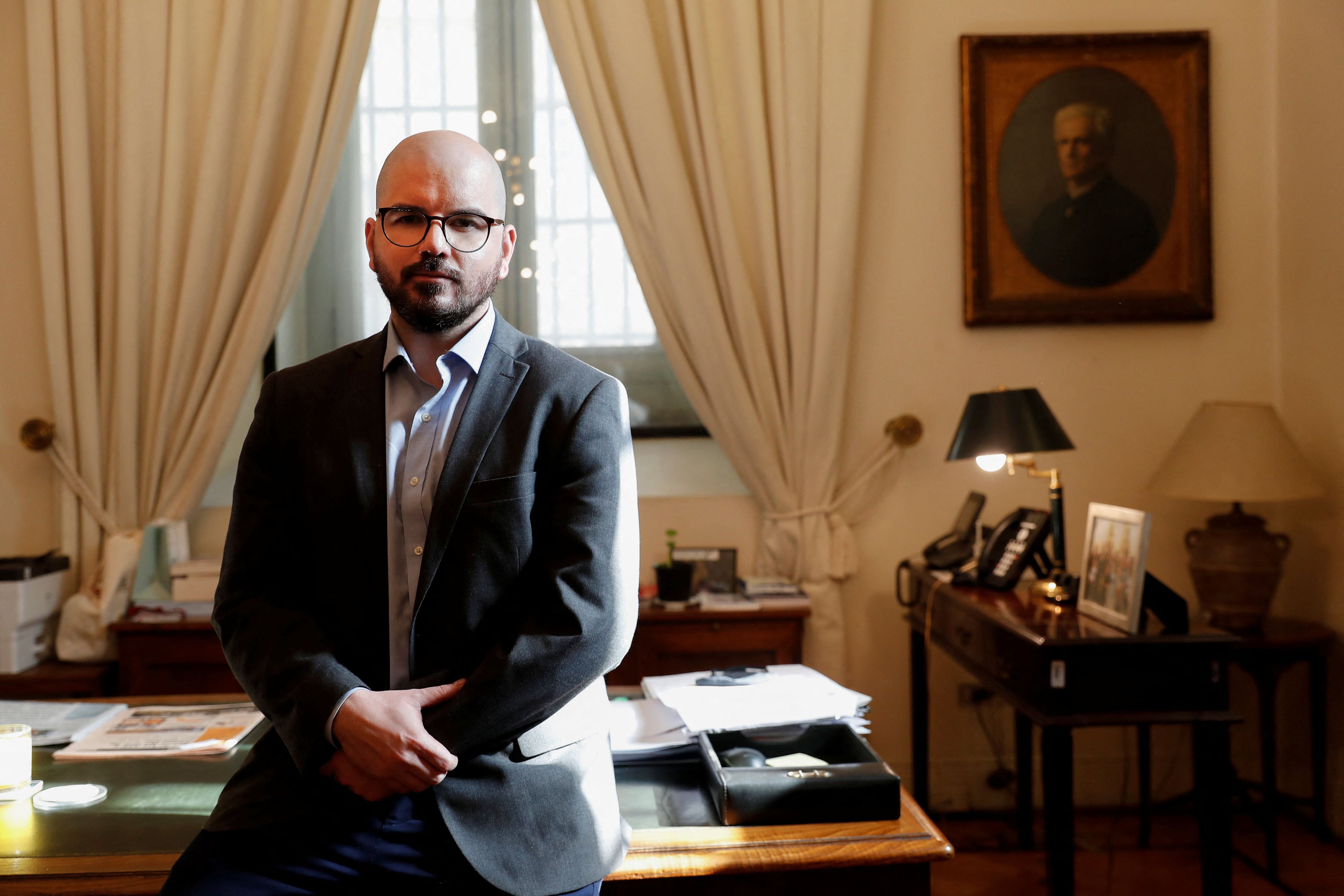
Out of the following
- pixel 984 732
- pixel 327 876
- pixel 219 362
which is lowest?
pixel 984 732

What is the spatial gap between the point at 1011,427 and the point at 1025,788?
1.20 m

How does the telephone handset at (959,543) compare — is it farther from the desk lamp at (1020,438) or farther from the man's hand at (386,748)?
the man's hand at (386,748)

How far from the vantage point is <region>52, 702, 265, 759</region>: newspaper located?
1.67 meters

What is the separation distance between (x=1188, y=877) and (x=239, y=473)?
9.00ft

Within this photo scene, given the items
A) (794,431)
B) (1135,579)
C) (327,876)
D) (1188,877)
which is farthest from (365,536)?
(1188,877)

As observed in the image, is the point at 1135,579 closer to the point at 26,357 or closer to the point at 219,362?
the point at 219,362

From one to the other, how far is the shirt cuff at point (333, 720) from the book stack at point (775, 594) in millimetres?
1929

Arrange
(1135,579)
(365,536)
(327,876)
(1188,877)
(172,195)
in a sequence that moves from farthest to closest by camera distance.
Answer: (172,195), (1188,877), (1135,579), (365,536), (327,876)

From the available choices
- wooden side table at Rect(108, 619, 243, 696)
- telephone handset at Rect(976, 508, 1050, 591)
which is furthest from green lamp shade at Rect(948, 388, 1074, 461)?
wooden side table at Rect(108, 619, 243, 696)

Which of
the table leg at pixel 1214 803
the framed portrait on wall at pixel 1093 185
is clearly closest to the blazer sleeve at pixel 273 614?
the table leg at pixel 1214 803

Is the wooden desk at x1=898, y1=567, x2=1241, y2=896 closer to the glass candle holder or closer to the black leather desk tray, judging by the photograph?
the black leather desk tray

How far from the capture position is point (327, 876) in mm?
1267

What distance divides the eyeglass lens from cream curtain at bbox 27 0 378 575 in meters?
2.06

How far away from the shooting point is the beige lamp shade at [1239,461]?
288 cm
